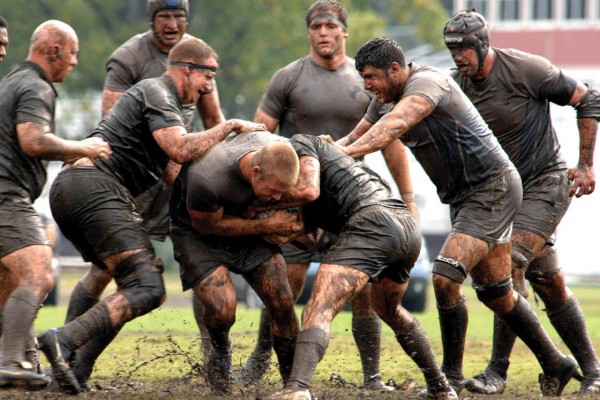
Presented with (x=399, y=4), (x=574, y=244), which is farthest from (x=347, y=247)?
(x=399, y=4)

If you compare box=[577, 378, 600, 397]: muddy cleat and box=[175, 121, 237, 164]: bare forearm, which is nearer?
box=[175, 121, 237, 164]: bare forearm

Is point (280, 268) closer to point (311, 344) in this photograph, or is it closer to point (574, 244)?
point (311, 344)

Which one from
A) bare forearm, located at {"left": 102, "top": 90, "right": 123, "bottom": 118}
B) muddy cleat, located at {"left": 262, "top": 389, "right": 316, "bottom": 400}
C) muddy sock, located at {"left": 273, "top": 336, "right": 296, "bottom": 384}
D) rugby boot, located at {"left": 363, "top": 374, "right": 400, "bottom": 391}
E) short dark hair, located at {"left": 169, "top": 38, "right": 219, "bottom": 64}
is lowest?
rugby boot, located at {"left": 363, "top": 374, "right": 400, "bottom": 391}

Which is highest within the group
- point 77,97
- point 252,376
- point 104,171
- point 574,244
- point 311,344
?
point 104,171

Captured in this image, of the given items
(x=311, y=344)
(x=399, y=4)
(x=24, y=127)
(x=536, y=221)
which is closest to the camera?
(x=311, y=344)

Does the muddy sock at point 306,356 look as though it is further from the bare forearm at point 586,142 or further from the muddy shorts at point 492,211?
the bare forearm at point 586,142

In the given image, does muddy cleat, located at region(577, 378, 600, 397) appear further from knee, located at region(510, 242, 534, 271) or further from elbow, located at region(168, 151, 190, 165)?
elbow, located at region(168, 151, 190, 165)

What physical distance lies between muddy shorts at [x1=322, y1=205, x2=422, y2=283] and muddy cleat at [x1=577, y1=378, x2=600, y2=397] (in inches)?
84.6

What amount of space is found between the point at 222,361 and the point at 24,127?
2.16 meters

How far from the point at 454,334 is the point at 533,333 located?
586 mm

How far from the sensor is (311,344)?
7707 millimetres

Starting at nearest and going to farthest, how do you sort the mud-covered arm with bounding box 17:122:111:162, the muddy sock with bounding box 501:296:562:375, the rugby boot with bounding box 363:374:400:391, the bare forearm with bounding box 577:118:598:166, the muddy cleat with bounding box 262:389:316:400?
the muddy cleat with bounding box 262:389:316:400 < the mud-covered arm with bounding box 17:122:111:162 < the muddy sock with bounding box 501:296:562:375 < the rugby boot with bounding box 363:374:400:391 < the bare forearm with bounding box 577:118:598:166

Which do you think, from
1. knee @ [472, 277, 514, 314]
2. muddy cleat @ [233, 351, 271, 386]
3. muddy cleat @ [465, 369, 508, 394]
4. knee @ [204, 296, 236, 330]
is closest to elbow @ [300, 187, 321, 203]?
knee @ [204, 296, 236, 330]

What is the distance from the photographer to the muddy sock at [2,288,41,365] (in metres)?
8.00
